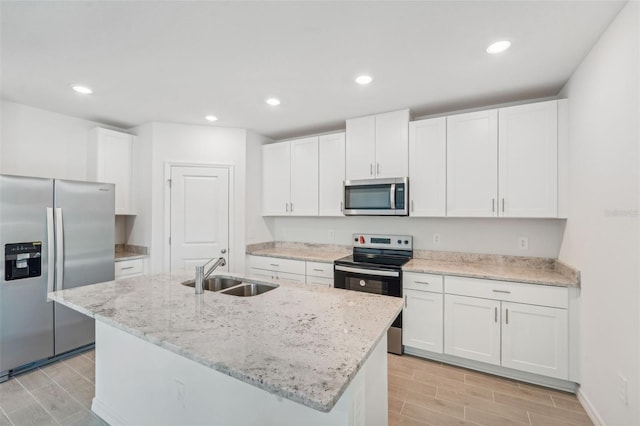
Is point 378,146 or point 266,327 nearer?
point 266,327

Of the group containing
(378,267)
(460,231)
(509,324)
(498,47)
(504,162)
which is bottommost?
(509,324)

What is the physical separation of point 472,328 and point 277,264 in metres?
2.18

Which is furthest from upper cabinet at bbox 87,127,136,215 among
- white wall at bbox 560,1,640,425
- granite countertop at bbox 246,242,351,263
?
white wall at bbox 560,1,640,425

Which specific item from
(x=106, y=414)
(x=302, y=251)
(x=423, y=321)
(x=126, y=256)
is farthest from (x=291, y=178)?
(x=106, y=414)

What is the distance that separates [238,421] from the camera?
1.29 m

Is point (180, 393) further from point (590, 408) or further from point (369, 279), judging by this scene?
point (590, 408)

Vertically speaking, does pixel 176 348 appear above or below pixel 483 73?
below

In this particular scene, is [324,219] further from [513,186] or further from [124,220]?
[124,220]

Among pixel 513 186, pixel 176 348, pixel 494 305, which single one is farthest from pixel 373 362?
pixel 513 186

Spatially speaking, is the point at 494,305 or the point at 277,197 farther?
the point at 277,197

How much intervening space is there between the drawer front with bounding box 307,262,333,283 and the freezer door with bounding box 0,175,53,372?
2.46m

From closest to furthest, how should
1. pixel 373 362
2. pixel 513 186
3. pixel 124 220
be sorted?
pixel 373 362 < pixel 513 186 < pixel 124 220

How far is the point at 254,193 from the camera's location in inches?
157

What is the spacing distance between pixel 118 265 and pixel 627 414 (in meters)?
4.27
